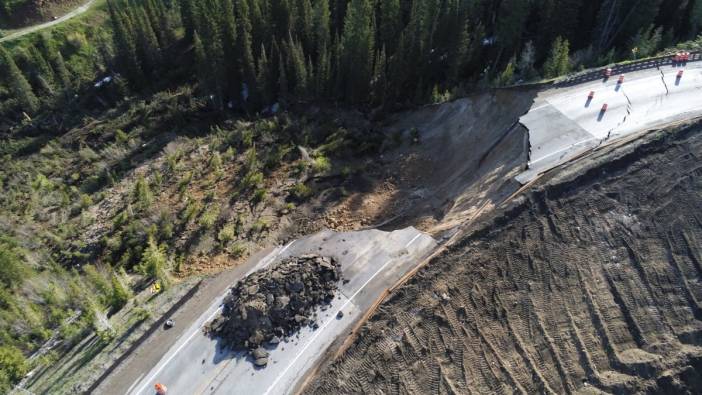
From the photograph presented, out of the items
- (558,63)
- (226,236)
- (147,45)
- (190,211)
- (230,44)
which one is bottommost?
(226,236)

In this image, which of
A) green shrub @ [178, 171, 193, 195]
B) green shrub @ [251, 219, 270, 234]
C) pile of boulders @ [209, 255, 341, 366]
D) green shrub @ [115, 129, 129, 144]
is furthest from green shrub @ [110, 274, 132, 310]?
green shrub @ [115, 129, 129, 144]

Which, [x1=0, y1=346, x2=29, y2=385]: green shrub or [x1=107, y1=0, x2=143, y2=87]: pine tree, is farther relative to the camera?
[x1=107, y1=0, x2=143, y2=87]: pine tree

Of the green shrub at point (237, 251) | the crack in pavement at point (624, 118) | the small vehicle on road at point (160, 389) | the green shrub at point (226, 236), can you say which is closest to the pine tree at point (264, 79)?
the green shrub at point (226, 236)

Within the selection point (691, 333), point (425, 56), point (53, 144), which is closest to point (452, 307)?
point (691, 333)

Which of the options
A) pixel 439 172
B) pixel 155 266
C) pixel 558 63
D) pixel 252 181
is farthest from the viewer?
pixel 558 63

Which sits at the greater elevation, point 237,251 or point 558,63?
point 558,63

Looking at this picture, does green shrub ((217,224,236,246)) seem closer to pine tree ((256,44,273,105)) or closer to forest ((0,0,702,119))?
forest ((0,0,702,119))

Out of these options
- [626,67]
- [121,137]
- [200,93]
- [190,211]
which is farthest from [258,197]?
[626,67]

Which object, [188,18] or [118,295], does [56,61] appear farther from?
[118,295]
